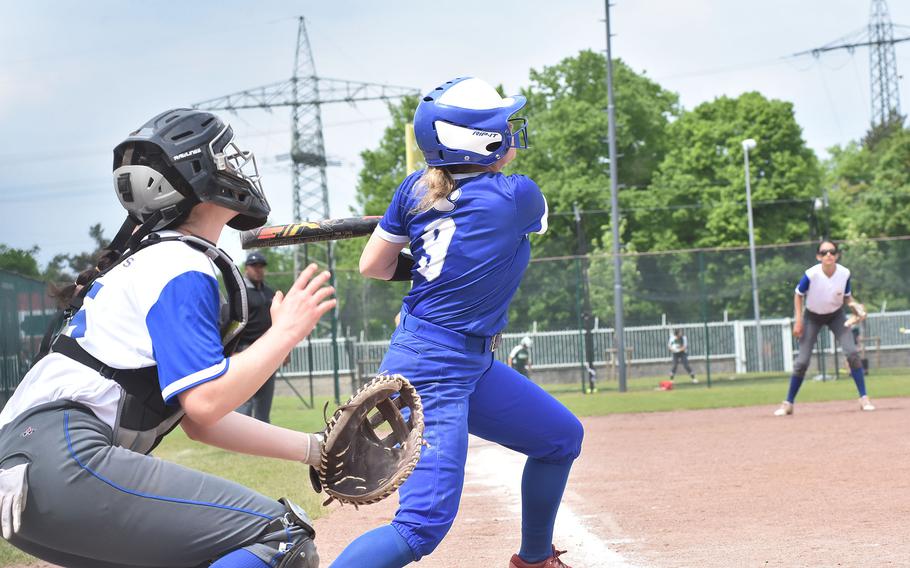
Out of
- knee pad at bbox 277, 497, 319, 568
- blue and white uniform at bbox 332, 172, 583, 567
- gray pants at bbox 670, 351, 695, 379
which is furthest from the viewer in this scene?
gray pants at bbox 670, 351, 695, 379

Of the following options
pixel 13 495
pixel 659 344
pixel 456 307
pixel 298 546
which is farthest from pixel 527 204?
pixel 659 344

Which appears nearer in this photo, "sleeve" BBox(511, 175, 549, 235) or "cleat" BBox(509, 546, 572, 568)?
"sleeve" BBox(511, 175, 549, 235)

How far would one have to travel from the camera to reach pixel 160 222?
3.07 meters

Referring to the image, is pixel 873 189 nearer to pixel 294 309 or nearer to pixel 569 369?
pixel 569 369

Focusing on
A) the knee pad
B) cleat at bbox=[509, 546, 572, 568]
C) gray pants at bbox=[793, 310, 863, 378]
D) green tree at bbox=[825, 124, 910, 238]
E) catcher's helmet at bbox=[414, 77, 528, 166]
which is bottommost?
cleat at bbox=[509, 546, 572, 568]

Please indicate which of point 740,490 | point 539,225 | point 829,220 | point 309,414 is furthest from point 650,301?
point 829,220

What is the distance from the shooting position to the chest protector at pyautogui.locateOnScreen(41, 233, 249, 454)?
280 cm

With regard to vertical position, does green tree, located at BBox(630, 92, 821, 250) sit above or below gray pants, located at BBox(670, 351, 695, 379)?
above

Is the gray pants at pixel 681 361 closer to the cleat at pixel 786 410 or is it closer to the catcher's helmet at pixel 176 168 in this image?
the cleat at pixel 786 410

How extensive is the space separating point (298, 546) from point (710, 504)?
5.14 metres

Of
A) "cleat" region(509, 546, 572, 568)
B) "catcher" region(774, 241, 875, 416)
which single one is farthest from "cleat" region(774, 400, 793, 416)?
"cleat" region(509, 546, 572, 568)

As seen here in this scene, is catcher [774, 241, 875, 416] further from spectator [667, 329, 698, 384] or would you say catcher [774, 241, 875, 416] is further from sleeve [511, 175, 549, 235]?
spectator [667, 329, 698, 384]

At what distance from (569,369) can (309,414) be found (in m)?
7.19

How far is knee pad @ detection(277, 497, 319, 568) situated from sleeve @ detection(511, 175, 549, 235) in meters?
1.75
